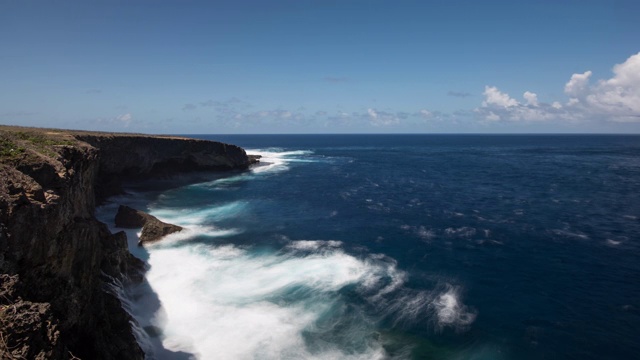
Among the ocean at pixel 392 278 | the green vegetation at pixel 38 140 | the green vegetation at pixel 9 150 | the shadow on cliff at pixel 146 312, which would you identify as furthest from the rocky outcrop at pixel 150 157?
the green vegetation at pixel 9 150

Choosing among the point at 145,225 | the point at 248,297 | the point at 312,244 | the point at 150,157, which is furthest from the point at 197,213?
the point at 150,157

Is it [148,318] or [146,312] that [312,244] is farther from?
[148,318]

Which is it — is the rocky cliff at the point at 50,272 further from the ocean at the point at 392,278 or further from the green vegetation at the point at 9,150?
the ocean at the point at 392,278

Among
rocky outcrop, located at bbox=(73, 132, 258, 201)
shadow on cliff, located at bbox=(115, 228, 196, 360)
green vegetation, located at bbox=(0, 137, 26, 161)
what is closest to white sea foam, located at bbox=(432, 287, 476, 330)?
shadow on cliff, located at bbox=(115, 228, 196, 360)

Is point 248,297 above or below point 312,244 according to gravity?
below

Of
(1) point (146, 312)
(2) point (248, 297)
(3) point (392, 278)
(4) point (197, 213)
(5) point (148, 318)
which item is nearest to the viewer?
(5) point (148, 318)

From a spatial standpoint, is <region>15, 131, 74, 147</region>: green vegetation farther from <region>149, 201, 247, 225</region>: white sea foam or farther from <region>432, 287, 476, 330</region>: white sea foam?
<region>432, 287, 476, 330</region>: white sea foam
